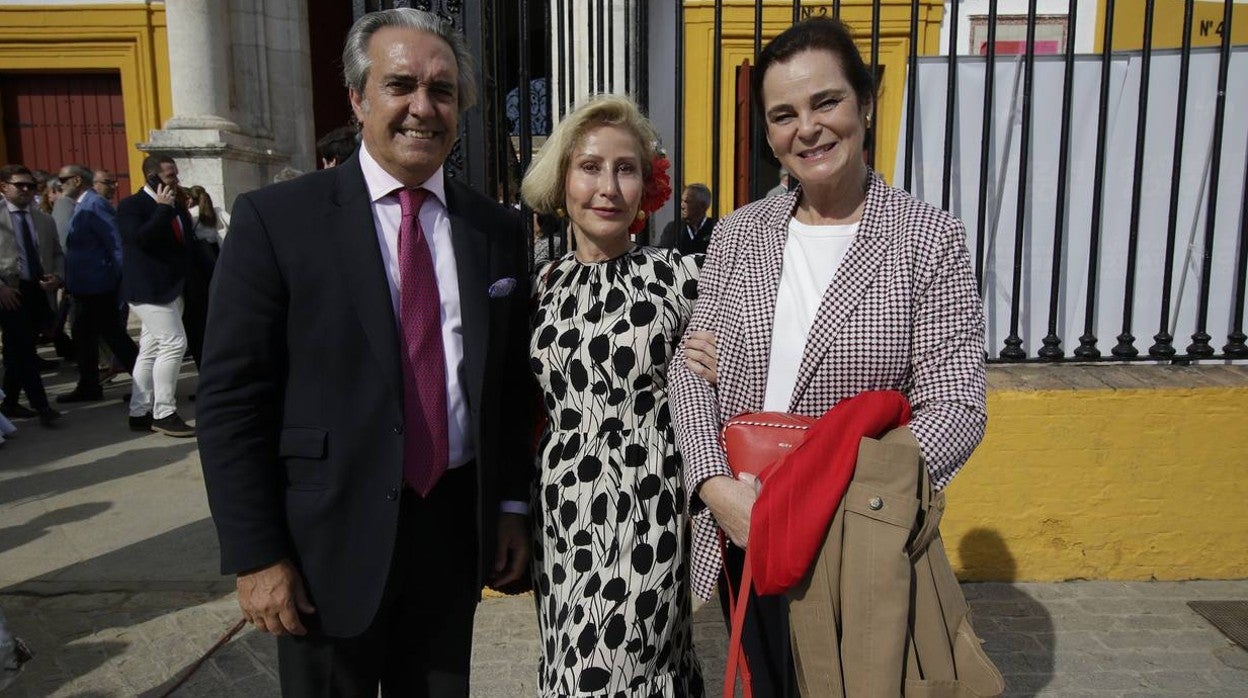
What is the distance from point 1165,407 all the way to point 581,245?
9.15 ft

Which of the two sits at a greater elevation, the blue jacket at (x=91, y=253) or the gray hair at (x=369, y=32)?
the gray hair at (x=369, y=32)

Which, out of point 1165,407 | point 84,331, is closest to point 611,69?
point 1165,407

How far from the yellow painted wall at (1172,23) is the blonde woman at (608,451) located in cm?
534

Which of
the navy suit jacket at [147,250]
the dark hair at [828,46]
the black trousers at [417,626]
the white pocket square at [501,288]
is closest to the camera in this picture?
the dark hair at [828,46]

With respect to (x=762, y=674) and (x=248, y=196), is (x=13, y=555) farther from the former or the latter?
(x=762, y=674)

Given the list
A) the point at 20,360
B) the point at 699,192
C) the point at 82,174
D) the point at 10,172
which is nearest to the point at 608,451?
the point at 699,192

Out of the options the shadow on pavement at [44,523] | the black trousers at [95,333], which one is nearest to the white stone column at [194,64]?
the black trousers at [95,333]

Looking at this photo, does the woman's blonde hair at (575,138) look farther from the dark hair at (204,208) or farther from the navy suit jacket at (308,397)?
the dark hair at (204,208)

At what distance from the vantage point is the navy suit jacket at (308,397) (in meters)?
1.83

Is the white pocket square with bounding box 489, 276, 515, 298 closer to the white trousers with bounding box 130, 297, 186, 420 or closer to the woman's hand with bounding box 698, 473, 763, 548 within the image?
the woman's hand with bounding box 698, 473, 763, 548

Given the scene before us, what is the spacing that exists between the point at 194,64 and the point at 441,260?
353 inches

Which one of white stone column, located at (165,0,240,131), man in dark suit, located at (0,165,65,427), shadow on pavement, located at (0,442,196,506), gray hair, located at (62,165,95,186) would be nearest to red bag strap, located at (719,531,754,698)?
shadow on pavement, located at (0,442,196,506)

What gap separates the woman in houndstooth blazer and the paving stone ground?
159 cm

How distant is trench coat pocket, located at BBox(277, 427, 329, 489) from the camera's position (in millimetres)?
1892
